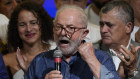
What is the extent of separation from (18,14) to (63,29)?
138cm

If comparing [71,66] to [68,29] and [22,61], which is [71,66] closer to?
[68,29]

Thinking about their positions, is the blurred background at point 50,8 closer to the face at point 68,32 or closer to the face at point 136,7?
the face at point 136,7

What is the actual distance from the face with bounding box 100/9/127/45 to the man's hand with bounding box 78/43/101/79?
3.06 feet

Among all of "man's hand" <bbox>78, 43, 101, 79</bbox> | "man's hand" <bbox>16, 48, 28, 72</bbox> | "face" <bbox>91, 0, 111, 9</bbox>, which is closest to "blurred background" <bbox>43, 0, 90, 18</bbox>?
"face" <bbox>91, 0, 111, 9</bbox>

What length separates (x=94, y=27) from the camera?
453 cm

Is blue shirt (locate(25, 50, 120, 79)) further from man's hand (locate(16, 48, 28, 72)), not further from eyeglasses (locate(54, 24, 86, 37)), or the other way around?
man's hand (locate(16, 48, 28, 72))

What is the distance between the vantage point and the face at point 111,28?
372cm

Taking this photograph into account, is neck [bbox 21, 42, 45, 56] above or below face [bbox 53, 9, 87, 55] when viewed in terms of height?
below

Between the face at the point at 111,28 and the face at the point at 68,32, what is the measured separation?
736 millimetres

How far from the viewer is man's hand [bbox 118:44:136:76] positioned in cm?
308

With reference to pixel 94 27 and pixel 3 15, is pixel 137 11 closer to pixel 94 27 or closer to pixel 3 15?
pixel 94 27

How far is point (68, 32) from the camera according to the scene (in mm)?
2951

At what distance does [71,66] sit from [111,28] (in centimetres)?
90

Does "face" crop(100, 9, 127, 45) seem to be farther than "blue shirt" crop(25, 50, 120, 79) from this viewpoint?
Yes
